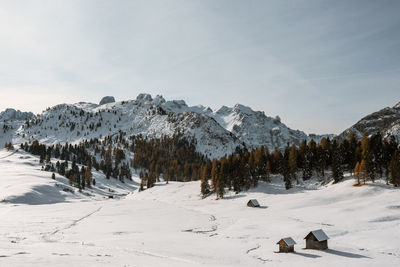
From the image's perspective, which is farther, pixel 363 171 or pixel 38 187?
pixel 38 187

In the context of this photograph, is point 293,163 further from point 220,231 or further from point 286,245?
point 286,245

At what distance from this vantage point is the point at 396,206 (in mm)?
64125

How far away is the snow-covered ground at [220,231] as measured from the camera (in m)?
36.0

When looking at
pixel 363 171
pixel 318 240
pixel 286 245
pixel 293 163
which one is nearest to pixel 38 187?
pixel 293 163

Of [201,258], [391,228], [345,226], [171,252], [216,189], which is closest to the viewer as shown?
[201,258]

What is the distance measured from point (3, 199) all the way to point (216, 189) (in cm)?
7055

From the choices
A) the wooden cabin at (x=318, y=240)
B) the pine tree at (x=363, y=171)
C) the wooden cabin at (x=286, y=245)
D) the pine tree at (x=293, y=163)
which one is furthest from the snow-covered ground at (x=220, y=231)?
the pine tree at (x=293, y=163)

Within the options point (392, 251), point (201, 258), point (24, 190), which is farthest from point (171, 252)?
point (24, 190)

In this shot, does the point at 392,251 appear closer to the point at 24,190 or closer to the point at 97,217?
the point at 97,217

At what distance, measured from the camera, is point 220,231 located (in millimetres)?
57531

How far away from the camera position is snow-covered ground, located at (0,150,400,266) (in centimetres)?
3603

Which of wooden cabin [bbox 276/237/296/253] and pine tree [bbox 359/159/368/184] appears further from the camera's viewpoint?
pine tree [bbox 359/159/368/184]

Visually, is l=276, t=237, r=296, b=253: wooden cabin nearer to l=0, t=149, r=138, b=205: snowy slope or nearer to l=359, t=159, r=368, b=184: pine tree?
l=359, t=159, r=368, b=184: pine tree

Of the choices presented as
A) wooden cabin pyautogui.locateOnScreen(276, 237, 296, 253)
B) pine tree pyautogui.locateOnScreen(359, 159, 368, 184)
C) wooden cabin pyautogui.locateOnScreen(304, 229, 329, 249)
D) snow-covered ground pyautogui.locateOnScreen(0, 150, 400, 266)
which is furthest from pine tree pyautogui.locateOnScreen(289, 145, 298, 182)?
wooden cabin pyautogui.locateOnScreen(276, 237, 296, 253)
